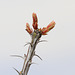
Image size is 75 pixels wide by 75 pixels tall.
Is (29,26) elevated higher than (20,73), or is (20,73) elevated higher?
(29,26)

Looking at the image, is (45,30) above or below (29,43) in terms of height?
above

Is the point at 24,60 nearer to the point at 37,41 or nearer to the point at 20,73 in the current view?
the point at 20,73

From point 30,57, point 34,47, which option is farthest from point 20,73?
point 34,47

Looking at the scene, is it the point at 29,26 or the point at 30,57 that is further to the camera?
the point at 29,26

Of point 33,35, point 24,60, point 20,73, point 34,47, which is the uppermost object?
point 33,35

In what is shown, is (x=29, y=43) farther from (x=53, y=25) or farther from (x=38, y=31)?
(x=53, y=25)

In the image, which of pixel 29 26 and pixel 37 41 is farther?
pixel 29 26

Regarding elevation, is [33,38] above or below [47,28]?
below

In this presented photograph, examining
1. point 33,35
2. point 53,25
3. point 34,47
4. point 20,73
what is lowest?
point 20,73

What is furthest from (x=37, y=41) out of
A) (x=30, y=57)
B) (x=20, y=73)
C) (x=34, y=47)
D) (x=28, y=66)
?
(x=20, y=73)
